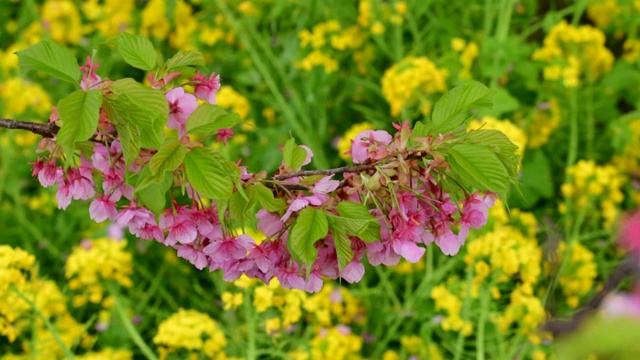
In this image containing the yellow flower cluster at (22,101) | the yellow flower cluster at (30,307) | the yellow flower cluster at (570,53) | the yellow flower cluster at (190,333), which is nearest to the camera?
the yellow flower cluster at (30,307)

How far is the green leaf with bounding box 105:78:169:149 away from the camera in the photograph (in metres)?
0.78

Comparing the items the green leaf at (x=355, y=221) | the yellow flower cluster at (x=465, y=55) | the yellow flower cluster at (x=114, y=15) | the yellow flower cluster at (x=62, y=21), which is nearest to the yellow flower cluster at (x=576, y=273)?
the yellow flower cluster at (x=465, y=55)

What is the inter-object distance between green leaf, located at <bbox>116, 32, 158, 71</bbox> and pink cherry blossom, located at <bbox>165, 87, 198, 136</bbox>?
0.12 feet

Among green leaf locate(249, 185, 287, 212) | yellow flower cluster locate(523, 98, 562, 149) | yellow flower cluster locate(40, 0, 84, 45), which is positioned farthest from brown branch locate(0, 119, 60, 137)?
yellow flower cluster locate(40, 0, 84, 45)

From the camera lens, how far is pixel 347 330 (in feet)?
6.43

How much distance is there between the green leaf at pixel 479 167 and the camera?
799 mm

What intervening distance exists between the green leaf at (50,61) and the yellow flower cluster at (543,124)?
5.83 ft

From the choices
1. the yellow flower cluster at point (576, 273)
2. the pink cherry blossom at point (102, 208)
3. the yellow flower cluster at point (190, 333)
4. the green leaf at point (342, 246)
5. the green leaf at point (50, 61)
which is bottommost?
the yellow flower cluster at point (576, 273)

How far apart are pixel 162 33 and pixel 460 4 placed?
106 centimetres

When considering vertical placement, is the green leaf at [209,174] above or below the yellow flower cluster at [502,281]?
above

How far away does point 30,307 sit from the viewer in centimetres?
170

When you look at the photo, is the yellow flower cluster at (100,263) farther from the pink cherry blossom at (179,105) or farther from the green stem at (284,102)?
the pink cherry blossom at (179,105)

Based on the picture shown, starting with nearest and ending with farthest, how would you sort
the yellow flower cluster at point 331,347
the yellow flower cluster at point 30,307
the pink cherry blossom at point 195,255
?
the pink cherry blossom at point 195,255, the yellow flower cluster at point 30,307, the yellow flower cluster at point 331,347

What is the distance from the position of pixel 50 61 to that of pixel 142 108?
0.11 meters
